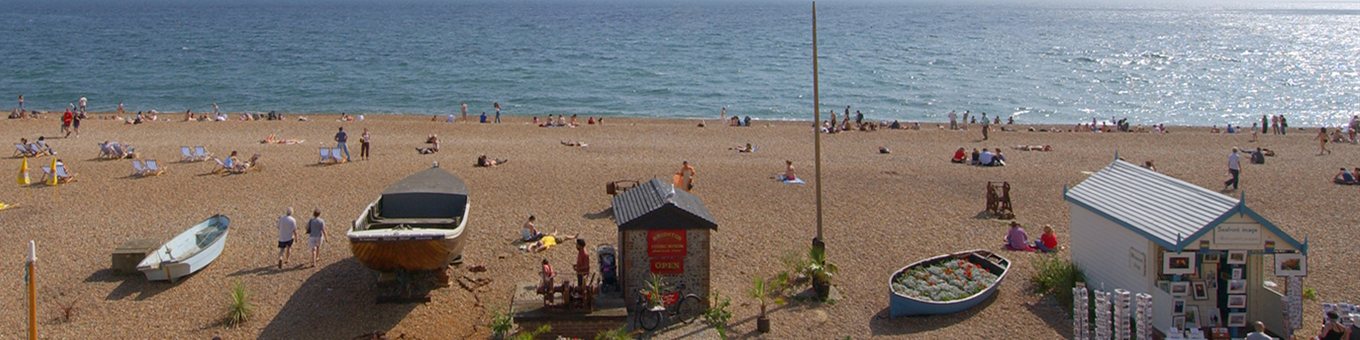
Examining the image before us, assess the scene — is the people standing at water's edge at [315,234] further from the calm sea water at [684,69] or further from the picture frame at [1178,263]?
the calm sea water at [684,69]

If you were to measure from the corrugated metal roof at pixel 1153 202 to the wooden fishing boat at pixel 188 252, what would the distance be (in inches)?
515

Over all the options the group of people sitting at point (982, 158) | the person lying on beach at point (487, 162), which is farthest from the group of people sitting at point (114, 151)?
the group of people sitting at point (982, 158)

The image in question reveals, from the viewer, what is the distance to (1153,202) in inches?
598

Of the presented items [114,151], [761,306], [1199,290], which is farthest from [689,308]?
[114,151]

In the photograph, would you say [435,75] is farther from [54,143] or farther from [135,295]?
[135,295]

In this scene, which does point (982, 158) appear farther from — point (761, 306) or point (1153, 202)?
point (761, 306)

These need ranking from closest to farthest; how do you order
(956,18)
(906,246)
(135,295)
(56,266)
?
(135,295), (56,266), (906,246), (956,18)

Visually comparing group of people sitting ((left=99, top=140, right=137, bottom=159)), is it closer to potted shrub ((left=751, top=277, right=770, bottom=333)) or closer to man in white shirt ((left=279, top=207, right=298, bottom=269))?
man in white shirt ((left=279, top=207, right=298, bottom=269))

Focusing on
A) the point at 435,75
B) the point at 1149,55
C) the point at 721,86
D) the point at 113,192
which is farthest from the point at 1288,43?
the point at 113,192

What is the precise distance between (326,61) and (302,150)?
5421 centimetres

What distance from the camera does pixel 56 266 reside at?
18.0 metres

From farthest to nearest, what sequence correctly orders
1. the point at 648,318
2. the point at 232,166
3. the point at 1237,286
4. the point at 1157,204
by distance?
1. the point at 232,166
2. the point at 1157,204
3. the point at 648,318
4. the point at 1237,286

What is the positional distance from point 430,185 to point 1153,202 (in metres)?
11.1

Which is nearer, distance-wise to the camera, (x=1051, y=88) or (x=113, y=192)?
(x=113, y=192)
